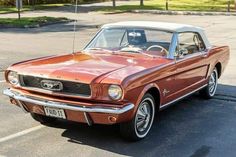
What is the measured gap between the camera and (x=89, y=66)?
6016 mm

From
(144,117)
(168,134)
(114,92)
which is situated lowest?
(168,134)

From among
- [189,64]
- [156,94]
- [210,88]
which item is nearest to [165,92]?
[156,94]

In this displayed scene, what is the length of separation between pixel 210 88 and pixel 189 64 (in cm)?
147

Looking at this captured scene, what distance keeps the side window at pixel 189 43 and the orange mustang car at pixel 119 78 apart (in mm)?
17

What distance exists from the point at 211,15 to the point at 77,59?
88.0 ft

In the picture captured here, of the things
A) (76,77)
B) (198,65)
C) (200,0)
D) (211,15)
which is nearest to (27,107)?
(76,77)

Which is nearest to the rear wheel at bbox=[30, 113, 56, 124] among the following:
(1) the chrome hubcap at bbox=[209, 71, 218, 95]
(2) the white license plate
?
(2) the white license plate

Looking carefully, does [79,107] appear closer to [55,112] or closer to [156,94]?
[55,112]

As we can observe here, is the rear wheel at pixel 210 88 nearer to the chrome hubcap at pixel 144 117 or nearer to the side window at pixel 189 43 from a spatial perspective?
the side window at pixel 189 43

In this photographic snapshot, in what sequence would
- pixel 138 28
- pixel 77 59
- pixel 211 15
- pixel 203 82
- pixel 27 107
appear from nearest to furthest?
pixel 27 107
pixel 77 59
pixel 138 28
pixel 203 82
pixel 211 15

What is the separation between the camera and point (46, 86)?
582 cm

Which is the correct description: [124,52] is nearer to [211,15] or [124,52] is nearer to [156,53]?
[156,53]

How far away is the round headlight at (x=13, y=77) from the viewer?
6.18 meters

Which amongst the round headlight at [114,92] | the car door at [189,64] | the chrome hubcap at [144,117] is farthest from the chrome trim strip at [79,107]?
the car door at [189,64]
